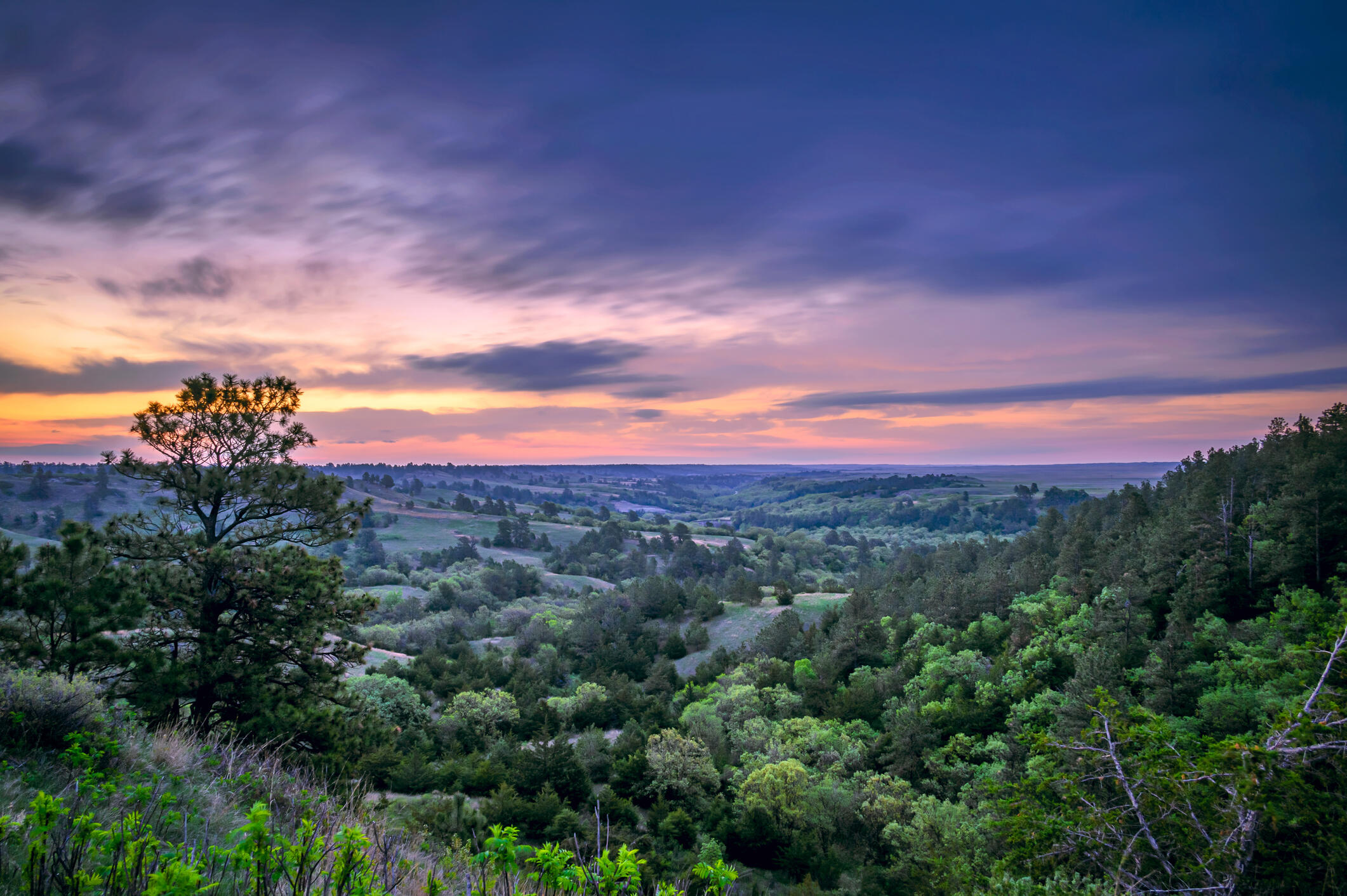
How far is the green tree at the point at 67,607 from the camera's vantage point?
1175 cm

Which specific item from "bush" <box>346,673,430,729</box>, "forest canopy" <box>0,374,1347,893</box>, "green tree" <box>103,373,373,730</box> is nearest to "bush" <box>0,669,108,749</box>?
"forest canopy" <box>0,374,1347,893</box>

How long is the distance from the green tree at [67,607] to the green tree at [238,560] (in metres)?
1.44

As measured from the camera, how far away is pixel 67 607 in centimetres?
1216

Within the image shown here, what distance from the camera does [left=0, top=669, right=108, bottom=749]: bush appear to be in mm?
7422

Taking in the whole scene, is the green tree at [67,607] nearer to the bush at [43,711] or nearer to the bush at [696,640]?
the bush at [43,711]

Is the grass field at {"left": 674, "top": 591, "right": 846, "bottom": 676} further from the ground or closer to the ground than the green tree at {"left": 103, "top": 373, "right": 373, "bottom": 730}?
closer to the ground

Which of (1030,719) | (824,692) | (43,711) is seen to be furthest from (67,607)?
(824,692)

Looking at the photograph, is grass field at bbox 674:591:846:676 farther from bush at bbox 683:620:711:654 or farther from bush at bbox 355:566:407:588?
bush at bbox 355:566:407:588

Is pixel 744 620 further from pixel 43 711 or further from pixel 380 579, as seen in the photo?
pixel 43 711

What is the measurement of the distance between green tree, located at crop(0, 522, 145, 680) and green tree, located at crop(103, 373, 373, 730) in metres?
1.44

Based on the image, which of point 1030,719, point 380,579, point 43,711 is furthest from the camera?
point 380,579

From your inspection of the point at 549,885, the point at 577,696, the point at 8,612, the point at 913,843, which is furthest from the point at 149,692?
the point at 577,696

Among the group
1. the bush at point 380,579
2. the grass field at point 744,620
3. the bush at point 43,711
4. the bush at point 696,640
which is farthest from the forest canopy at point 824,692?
the bush at point 380,579

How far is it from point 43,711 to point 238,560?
8.91 meters
